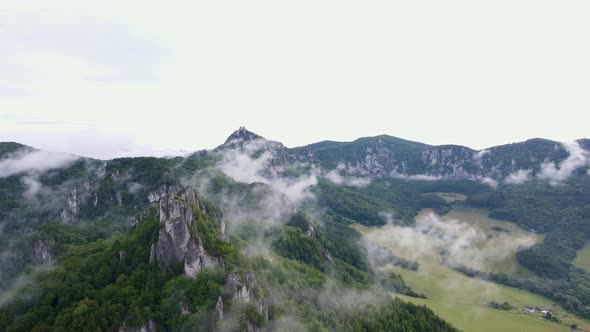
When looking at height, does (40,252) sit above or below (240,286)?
below

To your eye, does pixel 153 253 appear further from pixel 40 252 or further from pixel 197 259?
pixel 40 252

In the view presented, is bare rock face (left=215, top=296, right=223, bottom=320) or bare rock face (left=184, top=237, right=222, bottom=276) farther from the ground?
bare rock face (left=184, top=237, right=222, bottom=276)

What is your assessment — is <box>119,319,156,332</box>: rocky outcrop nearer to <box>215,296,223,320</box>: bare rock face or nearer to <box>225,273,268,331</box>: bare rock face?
<box>215,296,223,320</box>: bare rock face

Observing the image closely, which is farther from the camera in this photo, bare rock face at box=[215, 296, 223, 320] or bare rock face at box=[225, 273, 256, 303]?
bare rock face at box=[225, 273, 256, 303]

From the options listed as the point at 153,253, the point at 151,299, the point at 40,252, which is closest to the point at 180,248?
the point at 153,253

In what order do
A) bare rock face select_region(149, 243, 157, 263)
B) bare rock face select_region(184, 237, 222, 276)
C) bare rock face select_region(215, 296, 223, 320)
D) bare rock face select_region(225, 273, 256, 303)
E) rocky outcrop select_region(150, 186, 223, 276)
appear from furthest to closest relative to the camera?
bare rock face select_region(149, 243, 157, 263)
rocky outcrop select_region(150, 186, 223, 276)
bare rock face select_region(184, 237, 222, 276)
bare rock face select_region(225, 273, 256, 303)
bare rock face select_region(215, 296, 223, 320)

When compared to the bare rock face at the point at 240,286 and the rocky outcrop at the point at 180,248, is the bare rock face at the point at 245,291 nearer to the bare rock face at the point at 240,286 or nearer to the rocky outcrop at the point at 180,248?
the bare rock face at the point at 240,286

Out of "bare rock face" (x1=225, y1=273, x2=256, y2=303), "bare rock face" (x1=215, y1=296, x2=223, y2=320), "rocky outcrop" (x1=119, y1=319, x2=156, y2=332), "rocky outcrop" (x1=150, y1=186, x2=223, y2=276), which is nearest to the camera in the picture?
"rocky outcrop" (x1=119, y1=319, x2=156, y2=332)

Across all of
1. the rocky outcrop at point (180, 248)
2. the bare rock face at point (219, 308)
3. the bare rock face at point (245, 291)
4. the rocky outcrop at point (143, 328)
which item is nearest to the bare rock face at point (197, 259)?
the rocky outcrop at point (180, 248)

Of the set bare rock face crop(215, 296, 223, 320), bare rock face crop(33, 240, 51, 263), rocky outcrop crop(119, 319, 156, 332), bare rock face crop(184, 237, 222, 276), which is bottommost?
bare rock face crop(33, 240, 51, 263)

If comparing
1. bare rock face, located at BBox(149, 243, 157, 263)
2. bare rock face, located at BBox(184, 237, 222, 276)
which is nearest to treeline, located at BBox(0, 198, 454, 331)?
bare rock face, located at BBox(149, 243, 157, 263)
